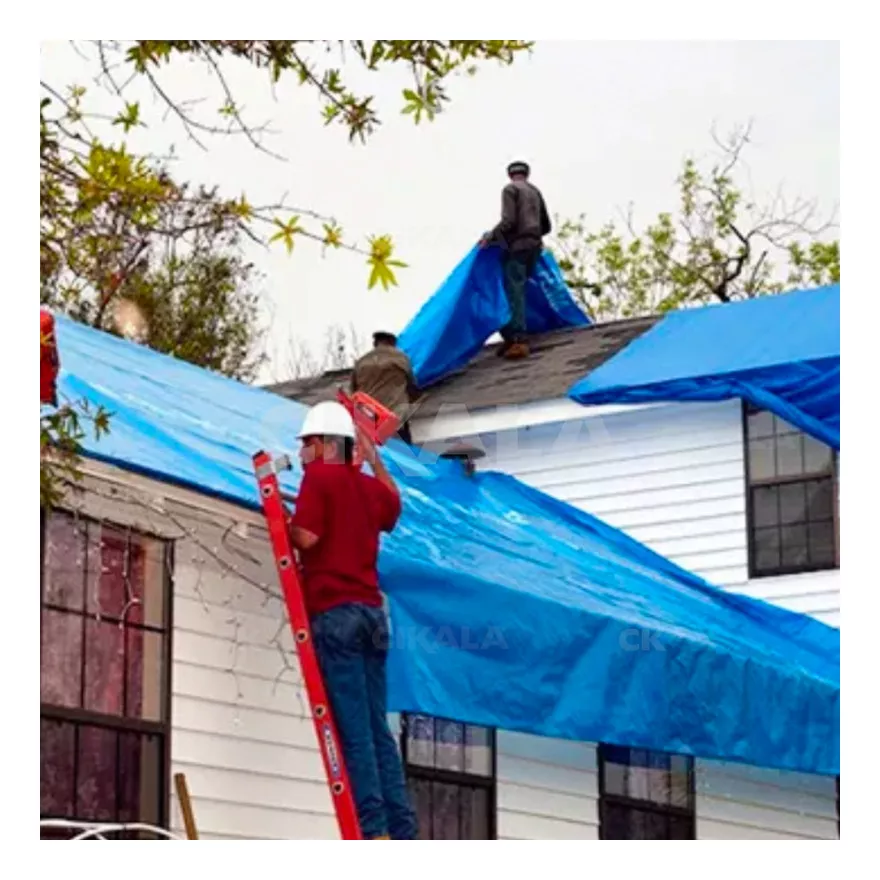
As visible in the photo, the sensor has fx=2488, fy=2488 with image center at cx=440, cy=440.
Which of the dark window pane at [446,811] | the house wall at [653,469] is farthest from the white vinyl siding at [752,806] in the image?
the dark window pane at [446,811]

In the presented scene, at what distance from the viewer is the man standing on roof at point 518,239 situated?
55.1 feet

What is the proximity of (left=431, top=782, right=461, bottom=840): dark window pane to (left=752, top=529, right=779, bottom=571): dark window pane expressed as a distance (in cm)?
422

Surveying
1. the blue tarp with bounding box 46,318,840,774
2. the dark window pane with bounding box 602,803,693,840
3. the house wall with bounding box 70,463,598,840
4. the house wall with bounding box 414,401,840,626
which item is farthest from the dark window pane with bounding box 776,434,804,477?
the house wall with bounding box 70,463,598,840

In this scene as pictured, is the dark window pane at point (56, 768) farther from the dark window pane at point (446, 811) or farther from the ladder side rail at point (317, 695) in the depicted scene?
the dark window pane at point (446, 811)

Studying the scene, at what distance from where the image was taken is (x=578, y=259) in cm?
2358

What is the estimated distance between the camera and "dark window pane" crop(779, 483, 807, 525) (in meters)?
16.8

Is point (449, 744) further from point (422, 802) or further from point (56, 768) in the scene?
point (56, 768)

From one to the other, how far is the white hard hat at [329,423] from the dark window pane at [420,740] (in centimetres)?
232

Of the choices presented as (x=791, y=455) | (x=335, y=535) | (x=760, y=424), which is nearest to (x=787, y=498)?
(x=791, y=455)

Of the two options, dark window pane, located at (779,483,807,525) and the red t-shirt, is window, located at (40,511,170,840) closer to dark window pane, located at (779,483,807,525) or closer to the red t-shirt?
the red t-shirt
